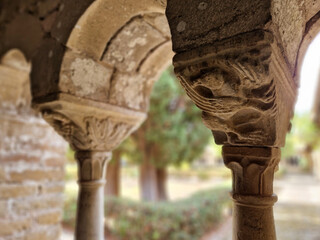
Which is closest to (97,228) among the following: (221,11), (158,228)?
(221,11)

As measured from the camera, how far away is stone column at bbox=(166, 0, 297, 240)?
754mm

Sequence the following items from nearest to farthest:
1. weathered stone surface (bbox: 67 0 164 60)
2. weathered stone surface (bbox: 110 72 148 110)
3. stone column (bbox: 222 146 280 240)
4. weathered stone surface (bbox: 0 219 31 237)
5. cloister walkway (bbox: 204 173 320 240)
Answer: stone column (bbox: 222 146 280 240) < weathered stone surface (bbox: 67 0 164 60) < weathered stone surface (bbox: 110 72 148 110) < weathered stone surface (bbox: 0 219 31 237) < cloister walkway (bbox: 204 173 320 240)

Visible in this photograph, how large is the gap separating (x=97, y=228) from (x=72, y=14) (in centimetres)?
122

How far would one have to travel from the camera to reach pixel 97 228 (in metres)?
1.46

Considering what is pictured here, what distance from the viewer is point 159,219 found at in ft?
14.3

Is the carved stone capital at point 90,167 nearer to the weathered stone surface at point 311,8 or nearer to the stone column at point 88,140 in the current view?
the stone column at point 88,140

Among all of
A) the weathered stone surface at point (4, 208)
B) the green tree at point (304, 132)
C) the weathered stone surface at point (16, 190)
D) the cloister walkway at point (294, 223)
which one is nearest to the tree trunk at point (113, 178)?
the cloister walkway at point (294, 223)

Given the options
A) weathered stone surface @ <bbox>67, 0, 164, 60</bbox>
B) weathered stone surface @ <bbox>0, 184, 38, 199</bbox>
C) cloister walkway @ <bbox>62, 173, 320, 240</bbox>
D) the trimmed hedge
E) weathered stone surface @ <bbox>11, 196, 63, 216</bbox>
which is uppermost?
weathered stone surface @ <bbox>67, 0, 164, 60</bbox>

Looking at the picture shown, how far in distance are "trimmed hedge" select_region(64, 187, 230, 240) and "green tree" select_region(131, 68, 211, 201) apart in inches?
38.8

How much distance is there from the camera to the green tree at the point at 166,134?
520 cm

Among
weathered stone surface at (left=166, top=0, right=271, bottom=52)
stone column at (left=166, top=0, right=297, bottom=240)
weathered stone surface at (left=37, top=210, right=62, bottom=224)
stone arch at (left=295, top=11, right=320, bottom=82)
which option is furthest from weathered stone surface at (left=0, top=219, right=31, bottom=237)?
stone arch at (left=295, top=11, right=320, bottom=82)

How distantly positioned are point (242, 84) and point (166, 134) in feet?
14.4

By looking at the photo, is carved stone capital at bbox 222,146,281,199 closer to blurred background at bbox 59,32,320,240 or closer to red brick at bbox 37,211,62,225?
red brick at bbox 37,211,62,225

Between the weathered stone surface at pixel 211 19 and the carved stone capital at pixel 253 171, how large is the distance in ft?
1.46
